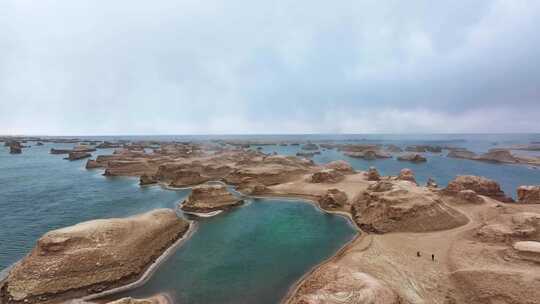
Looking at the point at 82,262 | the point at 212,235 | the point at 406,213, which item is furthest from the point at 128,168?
the point at 406,213


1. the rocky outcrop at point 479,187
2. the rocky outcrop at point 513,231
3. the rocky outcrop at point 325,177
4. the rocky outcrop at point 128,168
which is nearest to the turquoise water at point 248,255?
the rocky outcrop at point 513,231

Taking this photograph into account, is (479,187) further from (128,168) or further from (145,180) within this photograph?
(128,168)

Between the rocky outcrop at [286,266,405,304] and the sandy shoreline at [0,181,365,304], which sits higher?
the rocky outcrop at [286,266,405,304]

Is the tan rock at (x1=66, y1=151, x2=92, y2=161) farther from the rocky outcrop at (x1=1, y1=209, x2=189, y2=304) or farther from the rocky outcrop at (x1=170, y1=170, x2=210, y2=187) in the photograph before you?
the rocky outcrop at (x1=1, y1=209, x2=189, y2=304)

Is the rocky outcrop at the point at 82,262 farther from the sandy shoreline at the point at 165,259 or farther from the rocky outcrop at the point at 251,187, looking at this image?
the rocky outcrop at the point at 251,187

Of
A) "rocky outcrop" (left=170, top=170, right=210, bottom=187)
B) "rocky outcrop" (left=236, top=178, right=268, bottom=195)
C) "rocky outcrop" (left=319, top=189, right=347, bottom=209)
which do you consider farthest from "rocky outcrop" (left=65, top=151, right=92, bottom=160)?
"rocky outcrop" (left=319, top=189, right=347, bottom=209)

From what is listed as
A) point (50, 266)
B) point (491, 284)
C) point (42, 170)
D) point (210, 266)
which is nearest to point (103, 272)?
point (50, 266)
